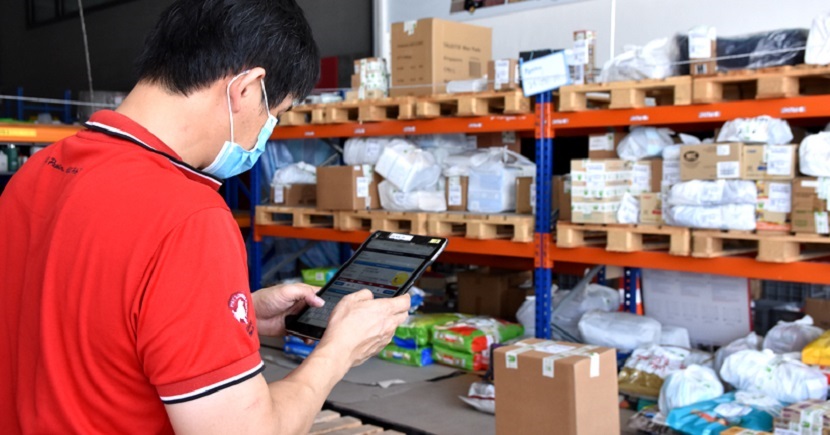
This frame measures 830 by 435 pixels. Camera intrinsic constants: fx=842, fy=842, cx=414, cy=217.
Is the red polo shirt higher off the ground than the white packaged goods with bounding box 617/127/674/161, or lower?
lower

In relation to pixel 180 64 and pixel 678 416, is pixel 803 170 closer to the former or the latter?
pixel 678 416

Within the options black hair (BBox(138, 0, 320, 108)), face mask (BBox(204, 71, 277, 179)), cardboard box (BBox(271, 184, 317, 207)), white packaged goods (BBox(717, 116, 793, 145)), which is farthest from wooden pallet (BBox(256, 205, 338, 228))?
black hair (BBox(138, 0, 320, 108))

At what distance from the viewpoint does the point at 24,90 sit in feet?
33.2

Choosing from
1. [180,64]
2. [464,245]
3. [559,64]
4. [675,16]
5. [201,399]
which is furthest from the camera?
[675,16]

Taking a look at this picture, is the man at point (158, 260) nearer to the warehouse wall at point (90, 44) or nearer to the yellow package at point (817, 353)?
the yellow package at point (817, 353)

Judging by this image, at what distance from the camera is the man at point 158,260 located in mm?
1335

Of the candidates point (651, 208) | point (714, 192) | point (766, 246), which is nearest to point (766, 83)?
point (714, 192)

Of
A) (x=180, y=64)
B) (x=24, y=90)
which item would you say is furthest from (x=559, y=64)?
(x=24, y=90)

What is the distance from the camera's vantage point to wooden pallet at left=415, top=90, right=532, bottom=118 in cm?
582

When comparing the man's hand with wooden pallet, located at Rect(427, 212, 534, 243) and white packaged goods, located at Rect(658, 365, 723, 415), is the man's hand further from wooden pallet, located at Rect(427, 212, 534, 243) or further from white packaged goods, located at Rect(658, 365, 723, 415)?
wooden pallet, located at Rect(427, 212, 534, 243)

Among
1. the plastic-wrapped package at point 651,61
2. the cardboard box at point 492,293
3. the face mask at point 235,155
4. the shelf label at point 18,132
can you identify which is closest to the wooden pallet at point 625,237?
the plastic-wrapped package at point 651,61

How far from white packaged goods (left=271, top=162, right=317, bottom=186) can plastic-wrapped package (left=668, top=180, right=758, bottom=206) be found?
3751 millimetres

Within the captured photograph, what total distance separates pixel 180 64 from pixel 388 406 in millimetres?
4293

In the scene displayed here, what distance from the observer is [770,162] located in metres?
4.73
